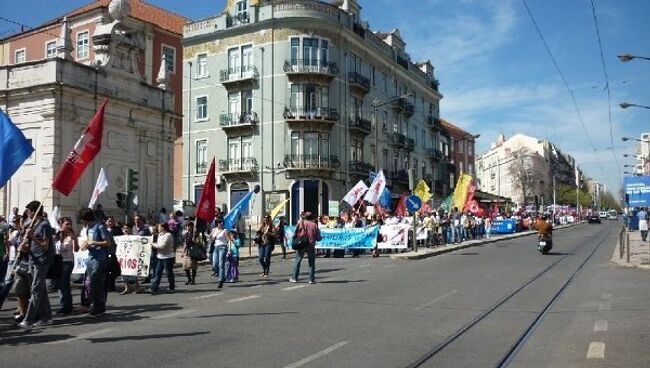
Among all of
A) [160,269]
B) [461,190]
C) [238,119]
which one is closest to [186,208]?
[238,119]

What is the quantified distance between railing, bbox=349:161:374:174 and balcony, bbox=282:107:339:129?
13.1ft

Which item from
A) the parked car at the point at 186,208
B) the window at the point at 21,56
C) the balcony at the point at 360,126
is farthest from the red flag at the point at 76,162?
the window at the point at 21,56

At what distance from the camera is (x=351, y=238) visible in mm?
27359

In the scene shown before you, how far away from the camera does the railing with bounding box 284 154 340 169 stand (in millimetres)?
45906

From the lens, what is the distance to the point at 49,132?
2712 centimetres

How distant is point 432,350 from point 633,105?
99.1 ft

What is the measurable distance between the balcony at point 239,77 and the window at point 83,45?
31.2 ft

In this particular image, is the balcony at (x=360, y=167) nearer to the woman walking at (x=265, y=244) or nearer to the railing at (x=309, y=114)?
the railing at (x=309, y=114)

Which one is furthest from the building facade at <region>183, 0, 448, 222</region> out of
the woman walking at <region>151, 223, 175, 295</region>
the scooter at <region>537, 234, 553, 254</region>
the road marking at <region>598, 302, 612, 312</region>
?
the road marking at <region>598, 302, 612, 312</region>

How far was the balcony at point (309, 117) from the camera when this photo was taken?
46031 mm

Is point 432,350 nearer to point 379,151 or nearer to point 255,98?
point 255,98

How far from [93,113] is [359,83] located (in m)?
25.0

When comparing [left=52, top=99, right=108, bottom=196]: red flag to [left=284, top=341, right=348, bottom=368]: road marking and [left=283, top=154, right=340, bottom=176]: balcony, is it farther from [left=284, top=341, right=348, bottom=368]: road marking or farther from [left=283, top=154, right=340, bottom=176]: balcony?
A: [left=283, top=154, right=340, bottom=176]: balcony

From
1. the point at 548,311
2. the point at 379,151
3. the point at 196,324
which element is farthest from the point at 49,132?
the point at 379,151
